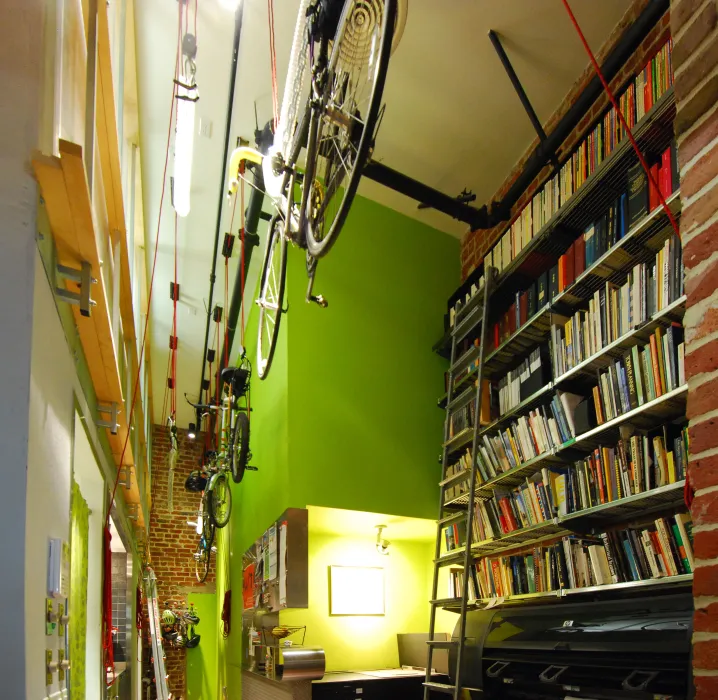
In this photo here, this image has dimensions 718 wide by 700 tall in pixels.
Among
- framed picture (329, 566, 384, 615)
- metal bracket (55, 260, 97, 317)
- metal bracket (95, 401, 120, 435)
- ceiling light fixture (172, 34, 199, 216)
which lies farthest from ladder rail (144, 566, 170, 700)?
metal bracket (55, 260, 97, 317)

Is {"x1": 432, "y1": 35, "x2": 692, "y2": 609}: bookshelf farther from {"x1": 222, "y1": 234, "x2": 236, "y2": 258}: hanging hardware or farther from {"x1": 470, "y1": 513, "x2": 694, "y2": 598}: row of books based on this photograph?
{"x1": 222, "y1": 234, "x2": 236, "y2": 258}: hanging hardware

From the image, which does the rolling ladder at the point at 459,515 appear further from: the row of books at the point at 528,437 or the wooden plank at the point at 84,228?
the wooden plank at the point at 84,228

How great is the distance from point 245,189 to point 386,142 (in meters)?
1.48

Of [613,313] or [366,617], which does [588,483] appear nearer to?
[613,313]

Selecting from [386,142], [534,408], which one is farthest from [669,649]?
[386,142]

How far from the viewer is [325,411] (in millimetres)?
4961

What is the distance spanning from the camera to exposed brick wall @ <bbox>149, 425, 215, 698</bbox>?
9.83 meters

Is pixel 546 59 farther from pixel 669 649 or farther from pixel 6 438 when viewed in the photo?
pixel 6 438

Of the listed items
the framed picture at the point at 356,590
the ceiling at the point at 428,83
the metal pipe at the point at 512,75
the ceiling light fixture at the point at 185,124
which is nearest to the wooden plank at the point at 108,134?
the ceiling light fixture at the point at 185,124

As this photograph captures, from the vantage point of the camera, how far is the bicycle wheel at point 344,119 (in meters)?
2.12

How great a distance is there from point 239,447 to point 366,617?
68.5 inches

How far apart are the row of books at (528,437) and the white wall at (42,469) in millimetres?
2479

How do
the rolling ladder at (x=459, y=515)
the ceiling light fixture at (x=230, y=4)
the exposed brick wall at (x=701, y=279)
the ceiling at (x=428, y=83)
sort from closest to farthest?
1. the exposed brick wall at (x=701, y=279)
2. the rolling ladder at (x=459, y=515)
3. the ceiling light fixture at (x=230, y=4)
4. the ceiling at (x=428, y=83)

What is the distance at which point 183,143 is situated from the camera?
3.96m
